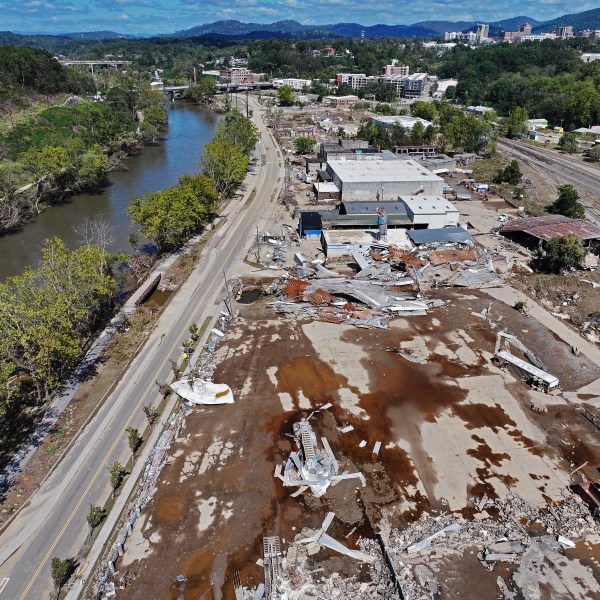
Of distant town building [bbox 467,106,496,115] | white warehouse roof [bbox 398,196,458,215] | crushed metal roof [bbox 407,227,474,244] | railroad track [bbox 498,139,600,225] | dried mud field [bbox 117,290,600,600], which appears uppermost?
white warehouse roof [bbox 398,196,458,215]

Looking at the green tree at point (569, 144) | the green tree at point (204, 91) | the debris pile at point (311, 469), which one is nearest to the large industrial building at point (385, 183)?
the debris pile at point (311, 469)

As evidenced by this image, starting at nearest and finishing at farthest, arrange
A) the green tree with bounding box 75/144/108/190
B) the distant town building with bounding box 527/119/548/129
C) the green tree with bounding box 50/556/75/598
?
the green tree with bounding box 50/556/75/598 → the green tree with bounding box 75/144/108/190 → the distant town building with bounding box 527/119/548/129

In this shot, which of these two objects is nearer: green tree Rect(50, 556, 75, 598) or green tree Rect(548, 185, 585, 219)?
green tree Rect(50, 556, 75, 598)

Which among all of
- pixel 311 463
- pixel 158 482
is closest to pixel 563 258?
pixel 311 463

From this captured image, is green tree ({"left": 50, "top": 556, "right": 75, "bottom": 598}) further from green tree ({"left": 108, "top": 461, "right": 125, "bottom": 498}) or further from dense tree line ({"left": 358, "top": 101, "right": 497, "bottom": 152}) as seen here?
dense tree line ({"left": 358, "top": 101, "right": 497, "bottom": 152})

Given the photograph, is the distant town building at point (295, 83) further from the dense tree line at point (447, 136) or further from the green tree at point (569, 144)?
the green tree at point (569, 144)

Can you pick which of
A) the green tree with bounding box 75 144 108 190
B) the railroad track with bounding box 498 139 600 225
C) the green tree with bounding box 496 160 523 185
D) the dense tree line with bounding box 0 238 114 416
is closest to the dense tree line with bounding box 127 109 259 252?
the dense tree line with bounding box 0 238 114 416

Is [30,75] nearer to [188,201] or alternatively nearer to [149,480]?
[188,201]
